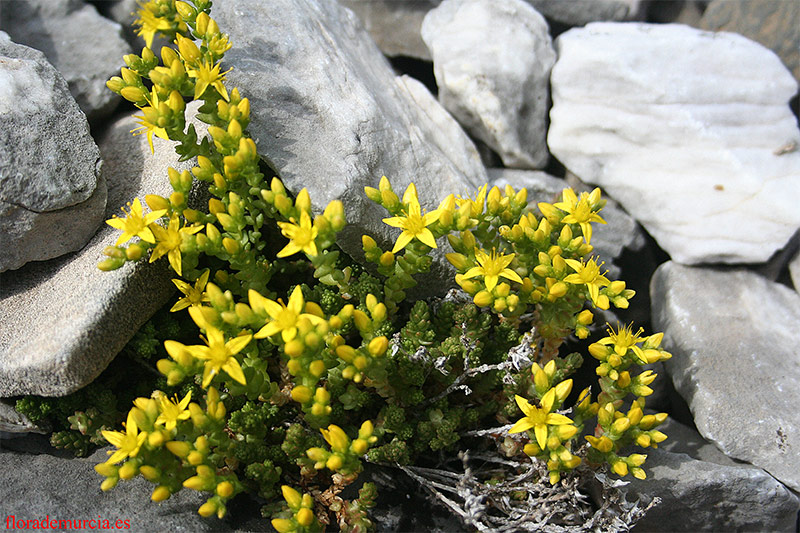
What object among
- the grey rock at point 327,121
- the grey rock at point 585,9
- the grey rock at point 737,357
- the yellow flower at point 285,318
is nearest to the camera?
the yellow flower at point 285,318

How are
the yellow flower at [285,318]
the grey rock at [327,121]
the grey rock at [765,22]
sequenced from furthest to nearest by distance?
the grey rock at [765,22], the grey rock at [327,121], the yellow flower at [285,318]

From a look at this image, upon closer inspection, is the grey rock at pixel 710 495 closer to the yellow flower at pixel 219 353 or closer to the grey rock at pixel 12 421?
the yellow flower at pixel 219 353

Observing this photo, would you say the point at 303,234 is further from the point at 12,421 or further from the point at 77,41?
the point at 77,41

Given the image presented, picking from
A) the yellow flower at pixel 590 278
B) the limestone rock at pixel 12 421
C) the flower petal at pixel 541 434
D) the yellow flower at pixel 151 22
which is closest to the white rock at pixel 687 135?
the yellow flower at pixel 590 278

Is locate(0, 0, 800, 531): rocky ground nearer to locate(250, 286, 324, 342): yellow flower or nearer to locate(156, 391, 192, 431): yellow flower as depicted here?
locate(156, 391, 192, 431): yellow flower

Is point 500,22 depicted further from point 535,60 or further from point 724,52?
point 724,52

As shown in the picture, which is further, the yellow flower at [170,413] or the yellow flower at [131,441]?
A: the yellow flower at [170,413]

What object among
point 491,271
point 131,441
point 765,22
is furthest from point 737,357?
point 131,441
